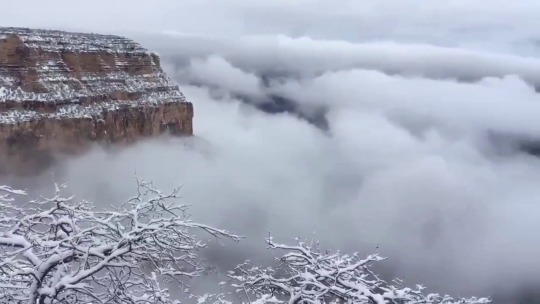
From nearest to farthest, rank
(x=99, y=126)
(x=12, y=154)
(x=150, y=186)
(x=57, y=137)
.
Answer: (x=150, y=186) → (x=12, y=154) → (x=57, y=137) → (x=99, y=126)

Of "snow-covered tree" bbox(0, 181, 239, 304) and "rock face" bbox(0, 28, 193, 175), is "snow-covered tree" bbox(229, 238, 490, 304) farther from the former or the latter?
"rock face" bbox(0, 28, 193, 175)

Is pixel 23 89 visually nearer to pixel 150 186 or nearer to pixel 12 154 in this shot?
pixel 12 154

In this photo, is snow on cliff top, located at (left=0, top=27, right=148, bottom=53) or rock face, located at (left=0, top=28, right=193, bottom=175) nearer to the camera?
rock face, located at (left=0, top=28, right=193, bottom=175)

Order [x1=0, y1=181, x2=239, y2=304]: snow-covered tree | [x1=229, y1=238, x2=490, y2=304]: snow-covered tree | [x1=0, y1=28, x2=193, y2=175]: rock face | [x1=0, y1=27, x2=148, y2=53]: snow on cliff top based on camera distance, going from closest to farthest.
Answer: [x1=0, y1=181, x2=239, y2=304]: snow-covered tree < [x1=229, y1=238, x2=490, y2=304]: snow-covered tree < [x1=0, y1=28, x2=193, y2=175]: rock face < [x1=0, y1=27, x2=148, y2=53]: snow on cliff top

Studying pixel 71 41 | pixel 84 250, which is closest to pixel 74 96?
pixel 71 41

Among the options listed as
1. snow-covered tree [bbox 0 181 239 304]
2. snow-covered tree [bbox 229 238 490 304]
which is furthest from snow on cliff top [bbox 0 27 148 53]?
snow-covered tree [bbox 229 238 490 304]

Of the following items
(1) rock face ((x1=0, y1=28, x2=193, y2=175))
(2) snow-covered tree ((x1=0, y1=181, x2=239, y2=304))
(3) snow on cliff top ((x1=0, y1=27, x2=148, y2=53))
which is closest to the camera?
(2) snow-covered tree ((x1=0, y1=181, x2=239, y2=304))

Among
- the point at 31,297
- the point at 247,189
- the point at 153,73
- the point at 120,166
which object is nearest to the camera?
the point at 31,297

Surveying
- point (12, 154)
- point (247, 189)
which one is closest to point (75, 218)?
point (12, 154)
